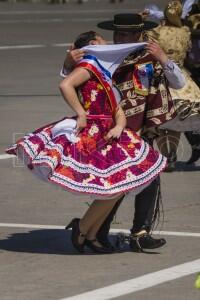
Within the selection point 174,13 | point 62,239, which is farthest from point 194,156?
point 62,239

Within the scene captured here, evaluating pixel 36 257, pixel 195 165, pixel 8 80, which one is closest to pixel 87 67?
pixel 36 257

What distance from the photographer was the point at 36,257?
328 inches

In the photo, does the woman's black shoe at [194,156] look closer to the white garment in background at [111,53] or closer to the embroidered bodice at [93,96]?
the white garment in background at [111,53]

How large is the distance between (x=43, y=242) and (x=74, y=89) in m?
1.33

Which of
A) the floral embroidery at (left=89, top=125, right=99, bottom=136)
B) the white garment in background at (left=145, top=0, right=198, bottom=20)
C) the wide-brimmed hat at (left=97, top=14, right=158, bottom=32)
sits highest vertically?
the wide-brimmed hat at (left=97, top=14, right=158, bottom=32)

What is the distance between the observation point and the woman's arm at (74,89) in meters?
8.07

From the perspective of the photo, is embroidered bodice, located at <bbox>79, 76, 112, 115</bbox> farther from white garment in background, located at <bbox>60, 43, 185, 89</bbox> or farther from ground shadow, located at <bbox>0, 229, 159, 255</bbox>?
ground shadow, located at <bbox>0, 229, 159, 255</bbox>

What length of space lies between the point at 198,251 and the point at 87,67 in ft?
5.04

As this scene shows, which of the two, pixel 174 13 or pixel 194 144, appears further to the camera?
pixel 194 144

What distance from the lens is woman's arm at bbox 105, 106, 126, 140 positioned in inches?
319

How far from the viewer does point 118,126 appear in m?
8.16

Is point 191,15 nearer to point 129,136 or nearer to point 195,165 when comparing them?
point 195,165

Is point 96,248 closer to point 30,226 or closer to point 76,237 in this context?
point 76,237

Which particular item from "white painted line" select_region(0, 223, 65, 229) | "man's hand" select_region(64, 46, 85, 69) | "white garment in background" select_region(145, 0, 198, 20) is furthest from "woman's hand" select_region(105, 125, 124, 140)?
"white garment in background" select_region(145, 0, 198, 20)
